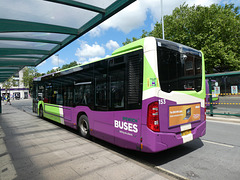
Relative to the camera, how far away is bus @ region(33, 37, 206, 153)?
133 inches

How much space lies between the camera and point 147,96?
11.1ft

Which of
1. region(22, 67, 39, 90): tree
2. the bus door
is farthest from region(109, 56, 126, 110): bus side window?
region(22, 67, 39, 90): tree

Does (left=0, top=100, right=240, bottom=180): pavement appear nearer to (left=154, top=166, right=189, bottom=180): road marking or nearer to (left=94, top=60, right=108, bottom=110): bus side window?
(left=154, top=166, right=189, bottom=180): road marking

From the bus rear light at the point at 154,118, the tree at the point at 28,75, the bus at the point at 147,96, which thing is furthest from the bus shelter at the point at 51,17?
the tree at the point at 28,75

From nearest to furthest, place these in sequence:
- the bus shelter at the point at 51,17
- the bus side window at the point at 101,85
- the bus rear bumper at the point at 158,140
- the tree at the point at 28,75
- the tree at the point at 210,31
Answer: the bus rear bumper at the point at 158,140 < the bus side window at the point at 101,85 < the bus shelter at the point at 51,17 < the tree at the point at 210,31 < the tree at the point at 28,75

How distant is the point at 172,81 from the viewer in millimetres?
3652

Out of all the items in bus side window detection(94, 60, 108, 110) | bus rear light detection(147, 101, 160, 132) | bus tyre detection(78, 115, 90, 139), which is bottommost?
bus tyre detection(78, 115, 90, 139)

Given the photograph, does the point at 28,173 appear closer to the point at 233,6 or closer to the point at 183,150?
the point at 183,150

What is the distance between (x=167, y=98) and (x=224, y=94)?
9104 millimetres

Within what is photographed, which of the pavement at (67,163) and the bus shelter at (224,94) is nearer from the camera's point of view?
the pavement at (67,163)

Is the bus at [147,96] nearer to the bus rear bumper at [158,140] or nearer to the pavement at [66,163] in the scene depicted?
the bus rear bumper at [158,140]

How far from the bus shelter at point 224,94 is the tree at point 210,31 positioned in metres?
8.88

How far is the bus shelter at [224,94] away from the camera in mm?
9613

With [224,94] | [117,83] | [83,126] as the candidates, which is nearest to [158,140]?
[117,83]
